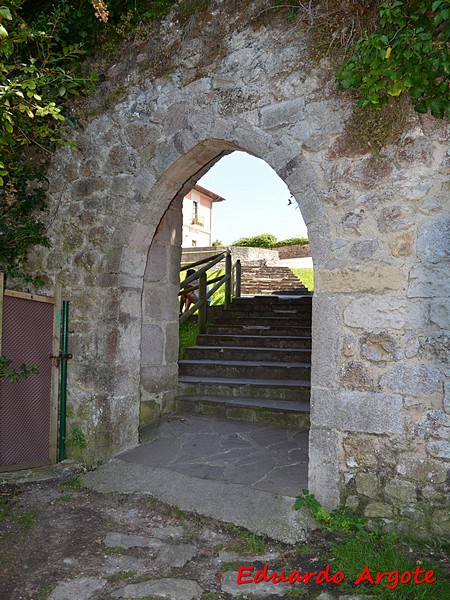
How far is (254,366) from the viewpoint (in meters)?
5.56

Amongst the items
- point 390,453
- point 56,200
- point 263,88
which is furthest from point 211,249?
point 390,453

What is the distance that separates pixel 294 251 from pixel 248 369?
14448mm

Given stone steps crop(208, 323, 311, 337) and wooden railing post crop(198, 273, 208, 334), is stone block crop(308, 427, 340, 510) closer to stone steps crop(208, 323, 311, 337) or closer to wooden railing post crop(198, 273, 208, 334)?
stone steps crop(208, 323, 311, 337)

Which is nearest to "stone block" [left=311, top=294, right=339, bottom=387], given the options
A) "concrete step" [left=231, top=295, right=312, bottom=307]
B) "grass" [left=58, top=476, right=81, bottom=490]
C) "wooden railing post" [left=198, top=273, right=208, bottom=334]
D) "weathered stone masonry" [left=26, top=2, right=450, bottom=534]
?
"weathered stone masonry" [left=26, top=2, right=450, bottom=534]

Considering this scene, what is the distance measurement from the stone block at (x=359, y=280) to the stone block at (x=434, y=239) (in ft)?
0.58

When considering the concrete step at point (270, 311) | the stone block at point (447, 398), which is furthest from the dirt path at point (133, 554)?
the concrete step at point (270, 311)

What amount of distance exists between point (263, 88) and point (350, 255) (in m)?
1.29

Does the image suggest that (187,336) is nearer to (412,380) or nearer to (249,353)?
(249,353)

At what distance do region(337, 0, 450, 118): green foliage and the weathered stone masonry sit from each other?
0.57 ft

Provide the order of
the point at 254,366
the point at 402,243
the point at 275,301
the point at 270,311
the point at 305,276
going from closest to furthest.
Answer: the point at 402,243
the point at 254,366
the point at 270,311
the point at 275,301
the point at 305,276

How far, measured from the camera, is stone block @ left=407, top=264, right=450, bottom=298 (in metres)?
2.56

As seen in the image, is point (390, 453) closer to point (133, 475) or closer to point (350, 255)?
point (350, 255)

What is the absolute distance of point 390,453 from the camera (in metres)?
2.66

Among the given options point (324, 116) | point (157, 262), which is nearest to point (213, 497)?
point (157, 262)
